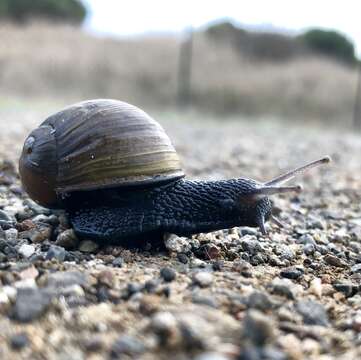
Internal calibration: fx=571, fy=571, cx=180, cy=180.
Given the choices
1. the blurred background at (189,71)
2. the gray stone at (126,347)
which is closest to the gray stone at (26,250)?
the gray stone at (126,347)

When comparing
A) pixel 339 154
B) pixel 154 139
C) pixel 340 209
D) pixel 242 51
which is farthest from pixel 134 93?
pixel 154 139

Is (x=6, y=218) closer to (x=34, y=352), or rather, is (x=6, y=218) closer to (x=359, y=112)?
(x=34, y=352)

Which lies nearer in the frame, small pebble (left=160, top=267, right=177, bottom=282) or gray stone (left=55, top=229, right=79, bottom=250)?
small pebble (left=160, top=267, right=177, bottom=282)

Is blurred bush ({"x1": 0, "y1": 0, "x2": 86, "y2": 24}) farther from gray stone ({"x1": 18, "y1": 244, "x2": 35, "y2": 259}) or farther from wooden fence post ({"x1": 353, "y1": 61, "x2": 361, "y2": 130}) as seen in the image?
gray stone ({"x1": 18, "y1": 244, "x2": 35, "y2": 259})

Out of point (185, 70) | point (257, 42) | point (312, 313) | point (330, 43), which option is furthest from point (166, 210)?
point (330, 43)

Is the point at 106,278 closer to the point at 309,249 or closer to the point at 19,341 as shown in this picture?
the point at 19,341

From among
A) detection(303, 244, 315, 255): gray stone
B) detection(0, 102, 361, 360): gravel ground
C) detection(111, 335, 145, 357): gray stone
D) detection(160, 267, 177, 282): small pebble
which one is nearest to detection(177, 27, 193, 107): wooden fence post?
detection(0, 102, 361, 360): gravel ground
